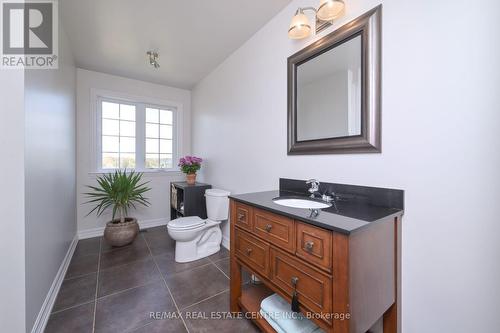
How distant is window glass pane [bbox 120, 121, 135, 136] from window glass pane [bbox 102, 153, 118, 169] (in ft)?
1.20

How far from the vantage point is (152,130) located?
3418 millimetres

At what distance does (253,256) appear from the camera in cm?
123

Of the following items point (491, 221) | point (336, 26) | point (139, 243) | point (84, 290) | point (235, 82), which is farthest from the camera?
point (139, 243)

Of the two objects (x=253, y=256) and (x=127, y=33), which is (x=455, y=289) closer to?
(x=253, y=256)

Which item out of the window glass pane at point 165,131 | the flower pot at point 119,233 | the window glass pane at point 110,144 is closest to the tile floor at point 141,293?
the flower pot at point 119,233

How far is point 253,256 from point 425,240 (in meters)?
0.89

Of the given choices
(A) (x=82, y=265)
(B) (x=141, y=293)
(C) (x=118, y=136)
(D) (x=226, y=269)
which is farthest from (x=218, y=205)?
(C) (x=118, y=136)

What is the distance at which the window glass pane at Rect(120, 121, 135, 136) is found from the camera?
3178mm

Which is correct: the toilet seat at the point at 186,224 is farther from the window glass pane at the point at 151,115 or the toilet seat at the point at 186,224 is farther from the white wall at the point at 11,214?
the window glass pane at the point at 151,115

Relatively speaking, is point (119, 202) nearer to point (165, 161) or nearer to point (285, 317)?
point (165, 161)

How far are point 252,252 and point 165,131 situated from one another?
2976 mm

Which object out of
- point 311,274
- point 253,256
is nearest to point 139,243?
point 253,256

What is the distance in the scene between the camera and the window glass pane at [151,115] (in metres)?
3.37

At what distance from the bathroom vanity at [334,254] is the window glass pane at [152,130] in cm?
271
